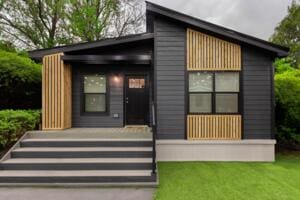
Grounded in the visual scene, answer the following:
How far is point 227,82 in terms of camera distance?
8.39 meters

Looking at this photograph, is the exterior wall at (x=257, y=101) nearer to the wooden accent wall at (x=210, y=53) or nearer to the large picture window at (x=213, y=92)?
the large picture window at (x=213, y=92)

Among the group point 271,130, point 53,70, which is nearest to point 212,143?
point 271,130

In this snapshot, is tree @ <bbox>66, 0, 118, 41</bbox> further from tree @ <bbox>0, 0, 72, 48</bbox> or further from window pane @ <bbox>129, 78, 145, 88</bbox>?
window pane @ <bbox>129, 78, 145, 88</bbox>

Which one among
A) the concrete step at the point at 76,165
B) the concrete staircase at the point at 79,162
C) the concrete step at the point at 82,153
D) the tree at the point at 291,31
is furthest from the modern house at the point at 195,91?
the tree at the point at 291,31

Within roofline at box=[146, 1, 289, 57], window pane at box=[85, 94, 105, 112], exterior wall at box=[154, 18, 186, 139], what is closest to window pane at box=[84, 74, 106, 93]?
window pane at box=[85, 94, 105, 112]

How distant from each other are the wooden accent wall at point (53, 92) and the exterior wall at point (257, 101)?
18.1ft

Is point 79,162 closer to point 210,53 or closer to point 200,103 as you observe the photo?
point 200,103

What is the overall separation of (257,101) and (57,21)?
15.9 metres

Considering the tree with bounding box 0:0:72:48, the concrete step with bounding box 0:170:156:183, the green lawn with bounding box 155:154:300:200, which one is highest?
the tree with bounding box 0:0:72:48

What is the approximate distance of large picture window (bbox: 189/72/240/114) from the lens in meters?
8.35

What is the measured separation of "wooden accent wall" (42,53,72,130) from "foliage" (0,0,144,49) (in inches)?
458

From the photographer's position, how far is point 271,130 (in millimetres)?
8258

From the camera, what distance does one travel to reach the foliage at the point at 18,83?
945cm

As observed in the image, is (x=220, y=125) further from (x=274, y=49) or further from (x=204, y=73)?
(x=274, y=49)
